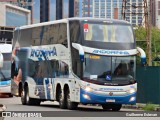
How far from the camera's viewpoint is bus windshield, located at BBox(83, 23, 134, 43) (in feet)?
84.6

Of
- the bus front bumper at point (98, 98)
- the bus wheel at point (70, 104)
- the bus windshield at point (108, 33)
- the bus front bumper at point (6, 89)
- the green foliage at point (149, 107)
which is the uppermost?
the bus windshield at point (108, 33)

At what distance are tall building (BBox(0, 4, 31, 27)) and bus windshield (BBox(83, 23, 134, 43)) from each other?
487 feet

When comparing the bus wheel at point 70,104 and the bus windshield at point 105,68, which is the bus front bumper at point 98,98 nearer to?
the bus windshield at point 105,68

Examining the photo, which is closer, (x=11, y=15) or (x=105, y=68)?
(x=105, y=68)

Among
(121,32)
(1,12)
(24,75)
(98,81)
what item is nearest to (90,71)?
(98,81)

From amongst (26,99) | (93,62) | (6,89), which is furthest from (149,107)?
(6,89)

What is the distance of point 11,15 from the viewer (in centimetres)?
17938

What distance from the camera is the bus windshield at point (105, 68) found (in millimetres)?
25531

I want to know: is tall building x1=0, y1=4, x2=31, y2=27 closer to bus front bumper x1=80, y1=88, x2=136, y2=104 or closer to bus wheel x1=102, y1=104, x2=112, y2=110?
bus wheel x1=102, y1=104, x2=112, y2=110

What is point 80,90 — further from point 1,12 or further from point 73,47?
point 1,12

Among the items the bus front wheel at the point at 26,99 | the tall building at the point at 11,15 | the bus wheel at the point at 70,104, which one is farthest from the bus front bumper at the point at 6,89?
the tall building at the point at 11,15

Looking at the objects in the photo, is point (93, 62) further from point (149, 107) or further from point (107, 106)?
point (149, 107)

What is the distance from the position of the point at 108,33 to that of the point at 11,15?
15520 cm

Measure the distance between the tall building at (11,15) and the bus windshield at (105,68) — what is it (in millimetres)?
149178
